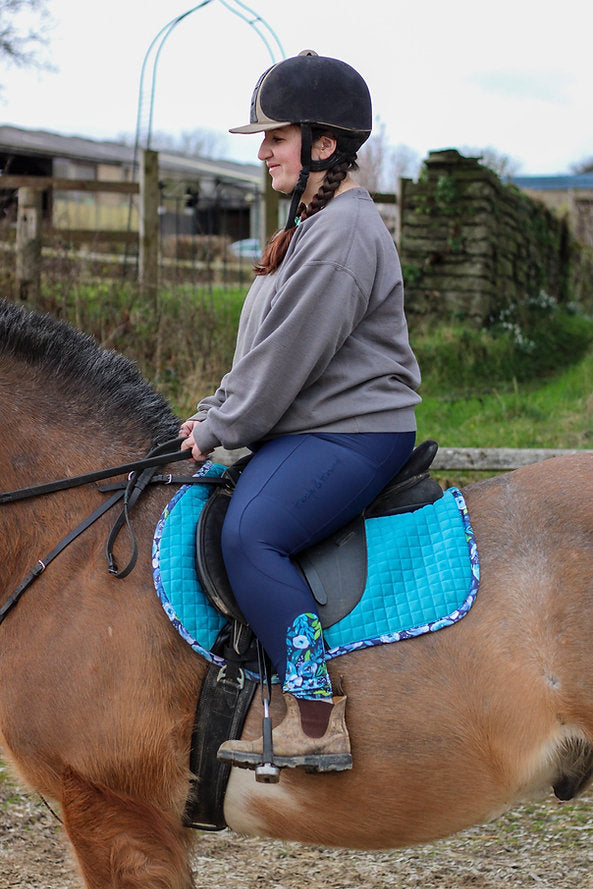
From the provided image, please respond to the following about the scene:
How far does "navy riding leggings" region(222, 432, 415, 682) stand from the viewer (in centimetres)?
238

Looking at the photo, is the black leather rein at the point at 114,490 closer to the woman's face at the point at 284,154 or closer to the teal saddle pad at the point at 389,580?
the teal saddle pad at the point at 389,580

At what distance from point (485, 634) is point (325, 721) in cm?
49

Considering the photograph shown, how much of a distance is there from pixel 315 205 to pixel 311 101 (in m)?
0.28

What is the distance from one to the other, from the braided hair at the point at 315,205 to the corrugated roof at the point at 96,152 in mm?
25298

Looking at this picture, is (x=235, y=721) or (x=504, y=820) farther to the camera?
(x=504, y=820)

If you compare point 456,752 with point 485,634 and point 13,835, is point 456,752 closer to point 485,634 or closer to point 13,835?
point 485,634

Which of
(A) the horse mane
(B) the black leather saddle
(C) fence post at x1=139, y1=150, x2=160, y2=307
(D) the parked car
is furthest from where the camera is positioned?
(D) the parked car

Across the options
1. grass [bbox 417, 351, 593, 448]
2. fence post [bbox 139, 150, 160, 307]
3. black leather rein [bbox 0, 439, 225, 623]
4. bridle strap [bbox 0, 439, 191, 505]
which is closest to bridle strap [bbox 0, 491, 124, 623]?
black leather rein [bbox 0, 439, 225, 623]

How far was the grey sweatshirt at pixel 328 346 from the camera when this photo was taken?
94.3 inches

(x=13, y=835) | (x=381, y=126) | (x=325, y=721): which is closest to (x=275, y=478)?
(x=325, y=721)

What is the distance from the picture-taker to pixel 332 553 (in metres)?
2.52

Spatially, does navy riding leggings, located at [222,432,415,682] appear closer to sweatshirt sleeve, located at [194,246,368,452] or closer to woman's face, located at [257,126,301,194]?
sweatshirt sleeve, located at [194,246,368,452]

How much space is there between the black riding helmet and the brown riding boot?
4.75 feet

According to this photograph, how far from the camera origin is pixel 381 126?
49.2ft
